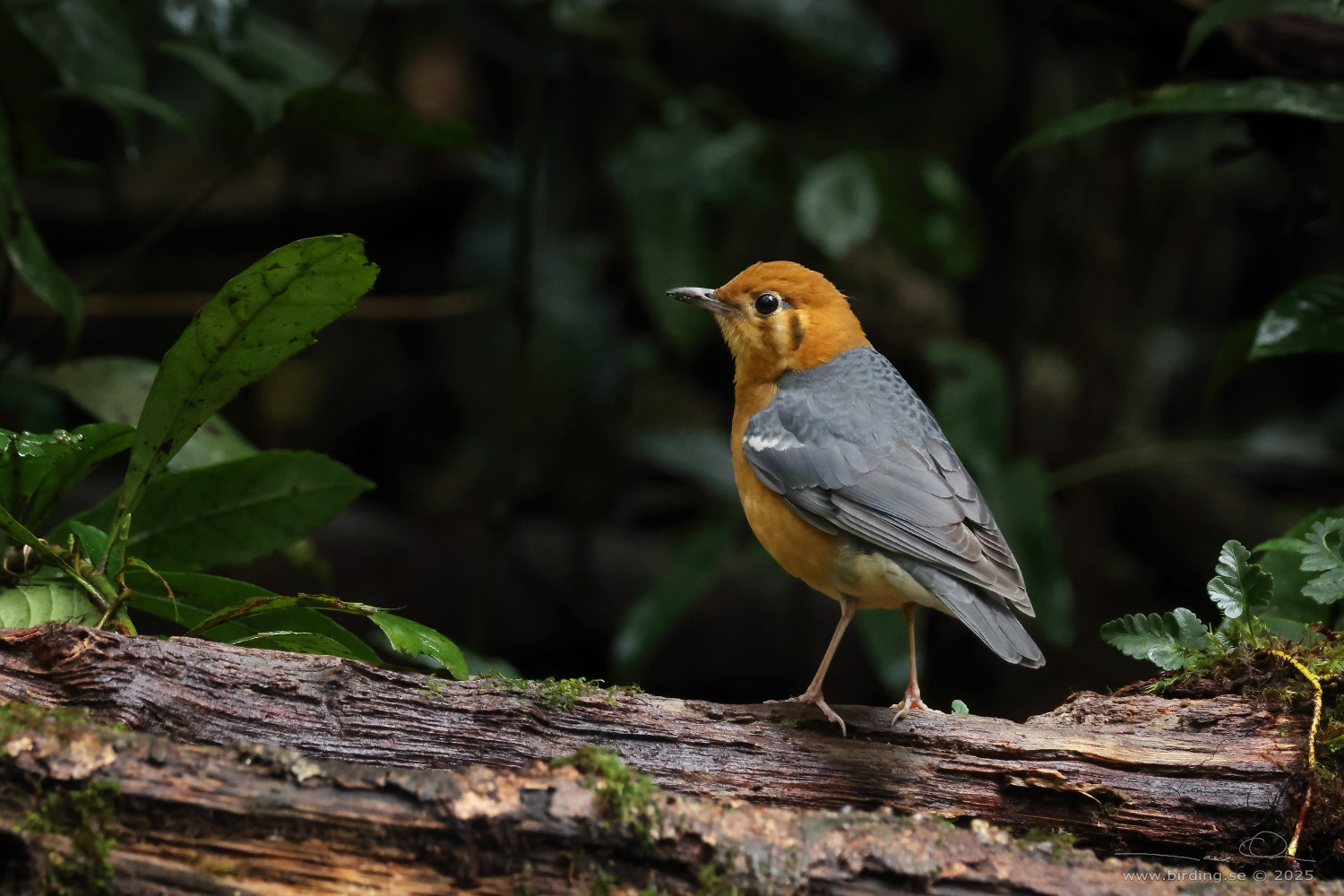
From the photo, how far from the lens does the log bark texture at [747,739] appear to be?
252cm

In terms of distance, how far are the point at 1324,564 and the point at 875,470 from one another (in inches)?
49.9

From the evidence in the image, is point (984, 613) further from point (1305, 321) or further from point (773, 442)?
point (1305, 321)

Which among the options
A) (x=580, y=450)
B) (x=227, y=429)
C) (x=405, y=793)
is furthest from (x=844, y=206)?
(x=405, y=793)

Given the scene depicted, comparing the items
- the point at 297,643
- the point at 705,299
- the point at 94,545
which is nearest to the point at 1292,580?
the point at 705,299

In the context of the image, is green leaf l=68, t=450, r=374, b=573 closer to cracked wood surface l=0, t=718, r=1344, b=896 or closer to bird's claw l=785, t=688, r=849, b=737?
cracked wood surface l=0, t=718, r=1344, b=896

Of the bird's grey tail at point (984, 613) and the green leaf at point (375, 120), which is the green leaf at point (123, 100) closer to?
the green leaf at point (375, 120)

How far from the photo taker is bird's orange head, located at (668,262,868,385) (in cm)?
408

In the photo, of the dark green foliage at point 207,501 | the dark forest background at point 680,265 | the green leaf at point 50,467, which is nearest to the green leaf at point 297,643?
the dark green foliage at point 207,501

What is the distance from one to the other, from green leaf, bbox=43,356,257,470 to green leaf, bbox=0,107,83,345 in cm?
15

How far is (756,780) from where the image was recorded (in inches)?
111

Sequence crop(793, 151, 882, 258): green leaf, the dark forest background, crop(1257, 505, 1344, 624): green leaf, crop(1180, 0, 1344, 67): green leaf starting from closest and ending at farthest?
crop(1257, 505, 1344, 624): green leaf, crop(1180, 0, 1344, 67): green leaf, the dark forest background, crop(793, 151, 882, 258): green leaf

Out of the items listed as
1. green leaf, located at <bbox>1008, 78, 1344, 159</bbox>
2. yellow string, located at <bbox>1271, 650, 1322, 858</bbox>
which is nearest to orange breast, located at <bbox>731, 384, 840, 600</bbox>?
yellow string, located at <bbox>1271, 650, 1322, 858</bbox>

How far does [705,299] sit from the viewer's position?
4188 mm

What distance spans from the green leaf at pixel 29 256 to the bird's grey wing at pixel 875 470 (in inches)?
90.4
